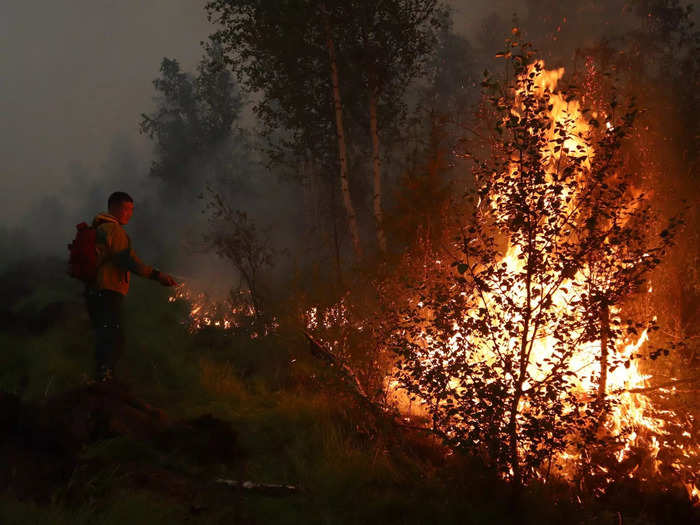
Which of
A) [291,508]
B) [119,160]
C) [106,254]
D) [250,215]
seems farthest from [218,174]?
[291,508]

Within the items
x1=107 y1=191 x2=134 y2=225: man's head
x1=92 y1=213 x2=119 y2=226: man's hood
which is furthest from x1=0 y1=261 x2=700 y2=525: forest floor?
x1=107 y1=191 x2=134 y2=225: man's head

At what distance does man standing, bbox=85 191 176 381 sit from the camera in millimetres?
6414

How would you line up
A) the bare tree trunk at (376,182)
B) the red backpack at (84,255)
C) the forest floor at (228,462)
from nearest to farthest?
the forest floor at (228,462)
the red backpack at (84,255)
the bare tree trunk at (376,182)

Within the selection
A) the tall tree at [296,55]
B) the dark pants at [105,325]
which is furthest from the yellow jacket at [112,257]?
the tall tree at [296,55]

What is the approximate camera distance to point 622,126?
14.7 ft

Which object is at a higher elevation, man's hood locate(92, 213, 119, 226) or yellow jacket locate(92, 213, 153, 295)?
man's hood locate(92, 213, 119, 226)

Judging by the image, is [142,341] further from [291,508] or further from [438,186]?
[438,186]

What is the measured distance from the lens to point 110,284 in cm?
649

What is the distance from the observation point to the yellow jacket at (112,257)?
21.0ft

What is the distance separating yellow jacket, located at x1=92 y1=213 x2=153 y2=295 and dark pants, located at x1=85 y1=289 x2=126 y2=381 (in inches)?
5.0

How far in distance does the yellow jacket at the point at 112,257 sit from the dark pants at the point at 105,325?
127 millimetres

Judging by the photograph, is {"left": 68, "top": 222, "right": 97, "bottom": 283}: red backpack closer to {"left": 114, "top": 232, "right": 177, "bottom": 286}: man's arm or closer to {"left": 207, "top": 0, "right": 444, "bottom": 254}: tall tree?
{"left": 114, "top": 232, "right": 177, "bottom": 286}: man's arm

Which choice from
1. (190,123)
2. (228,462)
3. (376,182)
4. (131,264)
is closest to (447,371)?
(228,462)

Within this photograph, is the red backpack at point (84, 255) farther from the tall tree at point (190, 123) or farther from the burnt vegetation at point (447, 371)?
the tall tree at point (190, 123)
